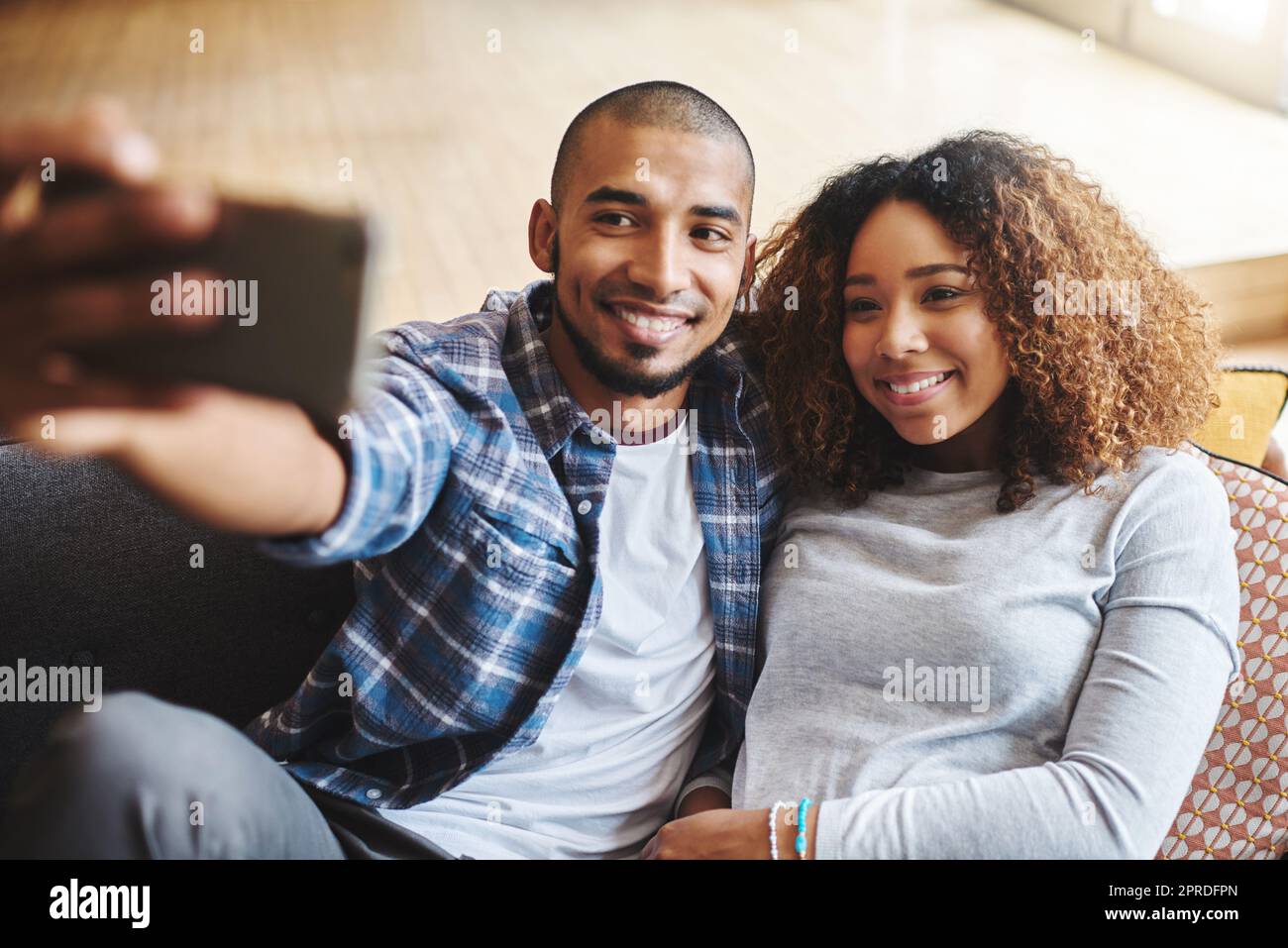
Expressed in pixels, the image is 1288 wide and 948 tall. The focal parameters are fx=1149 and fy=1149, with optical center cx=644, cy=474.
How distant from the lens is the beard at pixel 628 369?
1268 mm

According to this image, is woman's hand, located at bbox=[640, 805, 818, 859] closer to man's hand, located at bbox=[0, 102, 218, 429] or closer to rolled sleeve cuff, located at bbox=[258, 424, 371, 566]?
rolled sleeve cuff, located at bbox=[258, 424, 371, 566]

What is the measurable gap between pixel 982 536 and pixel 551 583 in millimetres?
479

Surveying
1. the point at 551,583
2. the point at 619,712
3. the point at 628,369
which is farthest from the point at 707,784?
the point at 628,369

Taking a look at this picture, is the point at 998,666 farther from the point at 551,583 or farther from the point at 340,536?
the point at 340,536

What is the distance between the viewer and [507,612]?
1.21m

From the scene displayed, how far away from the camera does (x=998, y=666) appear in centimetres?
121

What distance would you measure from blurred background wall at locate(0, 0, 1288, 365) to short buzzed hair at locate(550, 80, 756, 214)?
5.43ft

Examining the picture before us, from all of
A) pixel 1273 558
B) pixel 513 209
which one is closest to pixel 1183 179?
pixel 513 209

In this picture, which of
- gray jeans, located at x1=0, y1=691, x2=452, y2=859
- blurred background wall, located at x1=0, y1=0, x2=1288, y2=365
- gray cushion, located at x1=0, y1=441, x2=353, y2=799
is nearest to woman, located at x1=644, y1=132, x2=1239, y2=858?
gray jeans, located at x1=0, y1=691, x2=452, y2=859

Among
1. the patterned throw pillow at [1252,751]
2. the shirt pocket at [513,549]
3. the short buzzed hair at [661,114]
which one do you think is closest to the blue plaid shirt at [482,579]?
the shirt pocket at [513,549]

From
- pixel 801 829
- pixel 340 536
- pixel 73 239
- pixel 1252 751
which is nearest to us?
pixel 73 239

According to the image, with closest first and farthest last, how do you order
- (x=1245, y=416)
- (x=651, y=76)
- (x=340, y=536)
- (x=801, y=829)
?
(x=340, y=536) < (x=801, y=829) < (x=1245, y=416) < (x=651, y=76)

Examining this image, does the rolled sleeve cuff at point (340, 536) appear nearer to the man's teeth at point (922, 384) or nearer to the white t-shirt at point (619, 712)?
the white t-shirt at point (619, 712)
